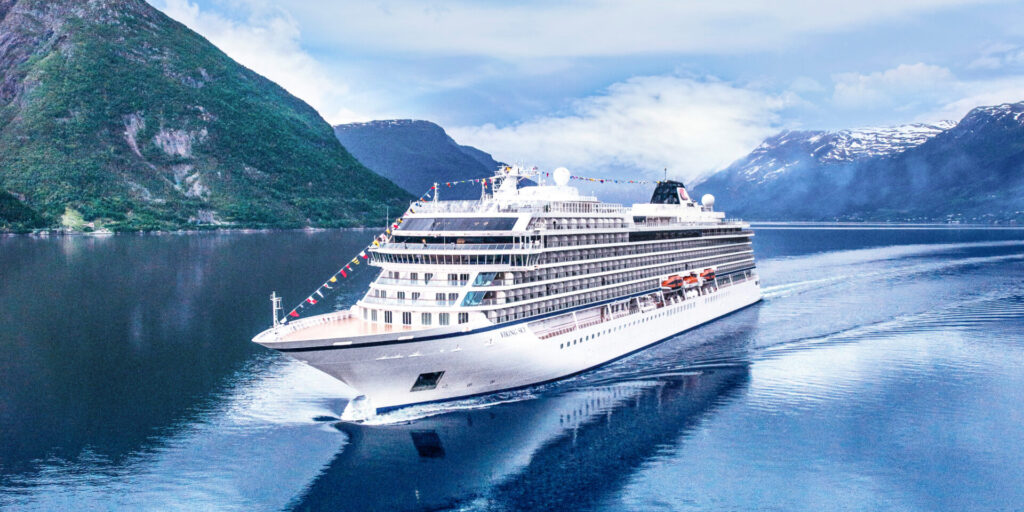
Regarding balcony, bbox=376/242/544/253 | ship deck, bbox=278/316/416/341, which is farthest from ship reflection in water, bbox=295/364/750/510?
balcony, bbox=376/242/544/253

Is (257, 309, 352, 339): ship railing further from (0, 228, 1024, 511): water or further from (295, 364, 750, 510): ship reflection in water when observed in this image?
(295, 364, 750, 510): ship reflection in water

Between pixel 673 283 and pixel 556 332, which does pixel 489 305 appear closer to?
pixel 556 332

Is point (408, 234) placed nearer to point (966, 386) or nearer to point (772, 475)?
point (772, 475)

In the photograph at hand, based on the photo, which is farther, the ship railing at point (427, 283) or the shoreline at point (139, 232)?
the shoreline at point (139, 232)

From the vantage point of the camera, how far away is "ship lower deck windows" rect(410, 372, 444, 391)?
100 feet

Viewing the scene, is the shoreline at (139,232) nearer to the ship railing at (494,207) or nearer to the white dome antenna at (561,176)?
the ship railing at (494,207)

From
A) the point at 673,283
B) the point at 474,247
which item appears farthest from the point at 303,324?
the point at 673,283

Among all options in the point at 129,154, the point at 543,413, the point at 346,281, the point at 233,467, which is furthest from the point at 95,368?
the point at 129,154

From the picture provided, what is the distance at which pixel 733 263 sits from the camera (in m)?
60.2

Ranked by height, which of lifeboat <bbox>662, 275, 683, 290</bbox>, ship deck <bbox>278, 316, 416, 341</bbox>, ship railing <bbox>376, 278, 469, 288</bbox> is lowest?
ship deck <bbox>278, 316, 416, 341</bbox>

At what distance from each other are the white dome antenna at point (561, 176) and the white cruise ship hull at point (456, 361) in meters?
9.19

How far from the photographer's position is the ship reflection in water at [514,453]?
23.9 meters

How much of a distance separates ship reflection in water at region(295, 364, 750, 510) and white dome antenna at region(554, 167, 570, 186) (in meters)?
13.3

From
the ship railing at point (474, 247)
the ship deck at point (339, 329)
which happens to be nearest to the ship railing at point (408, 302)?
the ship deck at point (339, 329)
